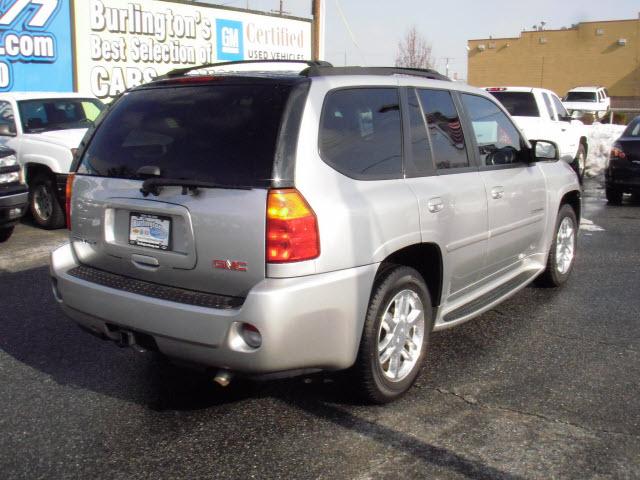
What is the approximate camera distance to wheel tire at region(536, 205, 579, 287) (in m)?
5.91

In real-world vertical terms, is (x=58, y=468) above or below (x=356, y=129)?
below

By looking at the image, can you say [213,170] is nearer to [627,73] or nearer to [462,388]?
[462,388]

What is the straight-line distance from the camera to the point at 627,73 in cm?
5184

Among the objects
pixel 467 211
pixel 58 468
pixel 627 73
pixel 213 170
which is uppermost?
pixel 627 73

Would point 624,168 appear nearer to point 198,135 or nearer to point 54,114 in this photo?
point 54,114

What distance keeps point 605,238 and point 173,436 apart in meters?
6.92

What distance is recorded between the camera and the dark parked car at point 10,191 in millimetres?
7863

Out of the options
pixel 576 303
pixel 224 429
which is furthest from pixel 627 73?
pixel 224 429

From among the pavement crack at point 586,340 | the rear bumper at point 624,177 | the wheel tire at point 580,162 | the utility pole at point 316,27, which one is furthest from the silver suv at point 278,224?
the utility pole at point 316,27

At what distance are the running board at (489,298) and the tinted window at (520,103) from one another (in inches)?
356

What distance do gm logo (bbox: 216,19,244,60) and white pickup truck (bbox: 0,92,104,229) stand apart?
9.36 m

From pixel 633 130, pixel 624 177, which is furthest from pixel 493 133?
pixel 633 130

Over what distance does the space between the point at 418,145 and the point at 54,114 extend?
24.9 ft

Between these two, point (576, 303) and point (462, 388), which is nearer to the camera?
point (462, 388)
